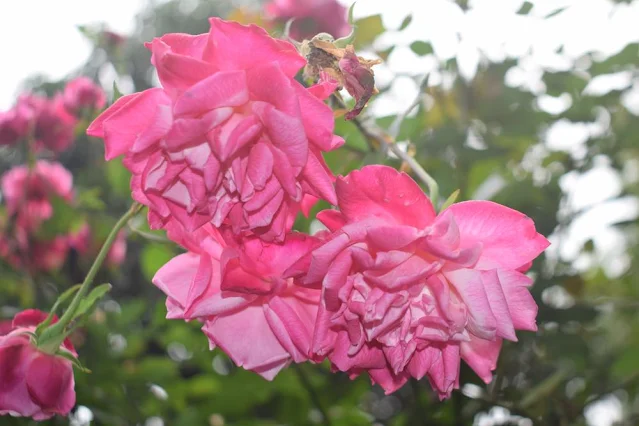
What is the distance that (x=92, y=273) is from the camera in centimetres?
41

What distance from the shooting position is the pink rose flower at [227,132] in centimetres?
33

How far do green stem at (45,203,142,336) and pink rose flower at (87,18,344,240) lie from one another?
5cm

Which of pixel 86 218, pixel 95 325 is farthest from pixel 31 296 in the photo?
pixel 95 325

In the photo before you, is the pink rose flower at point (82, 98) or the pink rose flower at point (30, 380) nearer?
the pink rose flower at point (30, 380)

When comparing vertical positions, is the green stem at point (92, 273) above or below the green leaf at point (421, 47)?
above

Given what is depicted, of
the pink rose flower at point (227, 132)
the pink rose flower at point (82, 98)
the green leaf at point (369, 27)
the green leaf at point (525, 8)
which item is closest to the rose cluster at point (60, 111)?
the pink rose flower at point (82, 98)

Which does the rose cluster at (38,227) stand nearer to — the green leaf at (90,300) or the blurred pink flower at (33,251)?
the blurred pink flower at (33,251)

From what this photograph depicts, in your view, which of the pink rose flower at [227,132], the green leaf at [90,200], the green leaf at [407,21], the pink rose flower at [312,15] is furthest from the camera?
the green leaf at [90,200]

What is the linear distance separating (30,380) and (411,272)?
257 mm

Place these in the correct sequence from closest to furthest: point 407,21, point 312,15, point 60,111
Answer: point 407,21 → point 312,15 → point 60,111

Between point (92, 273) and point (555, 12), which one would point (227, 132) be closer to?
point (92, 273)

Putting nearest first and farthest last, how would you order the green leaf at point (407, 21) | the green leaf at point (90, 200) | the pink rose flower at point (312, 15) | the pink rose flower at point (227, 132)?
the pink rose flower at point (227, 132) < the green leaf at point (407, 21) < the pink rose flower at point (312, 15) < the green leaf at point (90, 200)

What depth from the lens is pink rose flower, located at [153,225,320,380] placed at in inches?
14.7

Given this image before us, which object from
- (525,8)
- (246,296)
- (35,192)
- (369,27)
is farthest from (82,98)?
(246,296)
